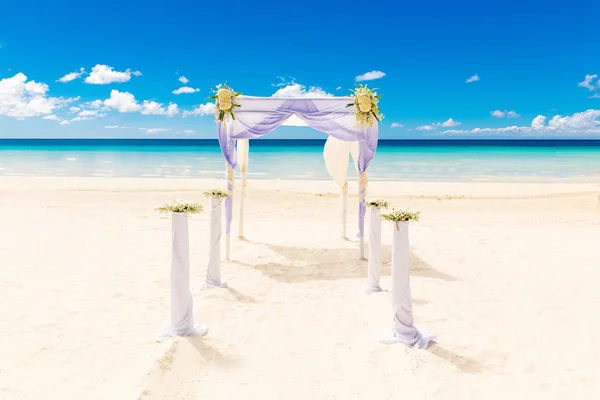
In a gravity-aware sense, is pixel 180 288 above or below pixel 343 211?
below

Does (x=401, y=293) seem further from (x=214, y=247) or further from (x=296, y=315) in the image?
(x=214, y=247)

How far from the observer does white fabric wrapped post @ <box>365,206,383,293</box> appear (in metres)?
5.02

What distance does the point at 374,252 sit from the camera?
5090 millimetres

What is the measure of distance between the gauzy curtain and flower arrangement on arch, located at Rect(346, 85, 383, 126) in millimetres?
144

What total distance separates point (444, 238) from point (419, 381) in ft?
16.9

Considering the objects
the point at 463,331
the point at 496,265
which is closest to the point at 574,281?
the point at 496,265

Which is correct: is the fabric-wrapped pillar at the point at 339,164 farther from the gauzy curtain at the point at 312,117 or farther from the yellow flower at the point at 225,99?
the yellow flower at the point at 225,99

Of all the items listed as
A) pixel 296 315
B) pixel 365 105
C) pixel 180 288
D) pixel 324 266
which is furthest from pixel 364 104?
pixel 180 288

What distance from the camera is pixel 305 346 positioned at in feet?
12.6

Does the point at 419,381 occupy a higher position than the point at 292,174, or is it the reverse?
the point at 292,174

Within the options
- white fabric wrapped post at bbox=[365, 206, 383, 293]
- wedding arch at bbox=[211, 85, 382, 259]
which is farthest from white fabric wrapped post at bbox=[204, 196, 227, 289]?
white fabric wrapped post at bbox=[365, 206, 383, 293]

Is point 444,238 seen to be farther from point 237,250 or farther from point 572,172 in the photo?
point 572,172

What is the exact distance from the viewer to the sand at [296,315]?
127 inches

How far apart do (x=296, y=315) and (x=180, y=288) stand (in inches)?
52.0
